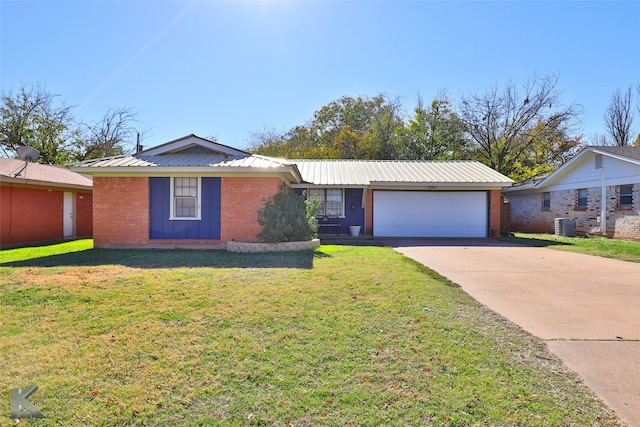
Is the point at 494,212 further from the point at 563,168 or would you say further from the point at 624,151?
the point at 624,151

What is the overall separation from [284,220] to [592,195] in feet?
47.3

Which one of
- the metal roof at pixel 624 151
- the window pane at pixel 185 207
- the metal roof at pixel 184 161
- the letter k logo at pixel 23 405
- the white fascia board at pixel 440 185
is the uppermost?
the metal roof at pixel 624 151

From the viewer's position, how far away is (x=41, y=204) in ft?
43.8

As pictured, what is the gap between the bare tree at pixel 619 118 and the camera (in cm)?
3062

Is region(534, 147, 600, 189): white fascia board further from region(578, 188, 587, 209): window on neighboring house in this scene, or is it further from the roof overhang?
region(578, 188, 587, 209): window on neighboring house

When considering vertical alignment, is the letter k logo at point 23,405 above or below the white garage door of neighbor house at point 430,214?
below

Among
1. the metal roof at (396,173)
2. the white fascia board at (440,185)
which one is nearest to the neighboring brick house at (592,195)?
the metal roof at (396,173)

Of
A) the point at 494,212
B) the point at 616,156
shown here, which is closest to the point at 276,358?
the point at 494,212

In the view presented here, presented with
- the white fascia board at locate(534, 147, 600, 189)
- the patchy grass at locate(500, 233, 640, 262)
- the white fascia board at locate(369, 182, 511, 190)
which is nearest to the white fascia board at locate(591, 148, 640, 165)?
the white fascia board at locate(534, 147, 600, 189)

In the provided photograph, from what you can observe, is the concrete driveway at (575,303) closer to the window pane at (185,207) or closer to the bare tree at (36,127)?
the window pane at (185,207)

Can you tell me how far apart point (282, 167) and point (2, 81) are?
26336 mm

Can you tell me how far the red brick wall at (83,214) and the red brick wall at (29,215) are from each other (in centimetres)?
101

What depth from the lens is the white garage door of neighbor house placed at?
1593cm

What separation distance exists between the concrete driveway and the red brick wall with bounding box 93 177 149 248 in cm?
819
